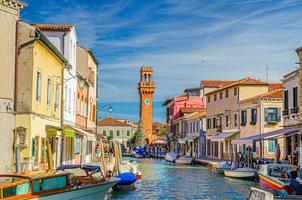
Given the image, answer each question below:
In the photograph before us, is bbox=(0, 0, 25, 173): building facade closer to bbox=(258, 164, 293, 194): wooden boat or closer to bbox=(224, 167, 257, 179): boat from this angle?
bbox=(258, 164, 293, 194): wooden boat

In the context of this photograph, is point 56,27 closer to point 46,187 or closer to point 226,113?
point 46,187

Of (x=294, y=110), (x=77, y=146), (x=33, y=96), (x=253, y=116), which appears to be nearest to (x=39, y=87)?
(x=33, y=96)

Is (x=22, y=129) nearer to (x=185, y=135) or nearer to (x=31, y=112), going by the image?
(x=31, y=112)

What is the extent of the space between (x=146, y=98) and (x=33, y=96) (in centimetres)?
7693

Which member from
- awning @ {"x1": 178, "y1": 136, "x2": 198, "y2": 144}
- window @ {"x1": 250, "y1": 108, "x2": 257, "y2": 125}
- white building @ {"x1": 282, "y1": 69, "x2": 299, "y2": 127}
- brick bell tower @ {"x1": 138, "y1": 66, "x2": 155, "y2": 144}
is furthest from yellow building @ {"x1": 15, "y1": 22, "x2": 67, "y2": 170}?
brick bell tower @ {"x1": 138, "y1": 66, "x2": 155, "y2": 144}

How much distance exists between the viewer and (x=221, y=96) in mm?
54500

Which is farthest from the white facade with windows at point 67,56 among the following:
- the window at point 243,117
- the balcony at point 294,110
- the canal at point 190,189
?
the window at point 243,117

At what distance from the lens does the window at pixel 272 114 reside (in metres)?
43.4

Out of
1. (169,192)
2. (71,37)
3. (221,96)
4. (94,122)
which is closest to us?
(169,192)

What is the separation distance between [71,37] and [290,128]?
48.0 feet

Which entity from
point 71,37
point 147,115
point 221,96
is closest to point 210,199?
point 71,37

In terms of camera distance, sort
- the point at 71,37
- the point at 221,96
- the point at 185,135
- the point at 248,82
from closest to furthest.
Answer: the point at 71,37
the point at 248,82
the point at 221,96
the point at 185,135

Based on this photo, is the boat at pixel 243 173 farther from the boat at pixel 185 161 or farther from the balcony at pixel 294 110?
the boat at pixel 185 161

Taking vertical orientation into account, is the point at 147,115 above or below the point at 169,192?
above
